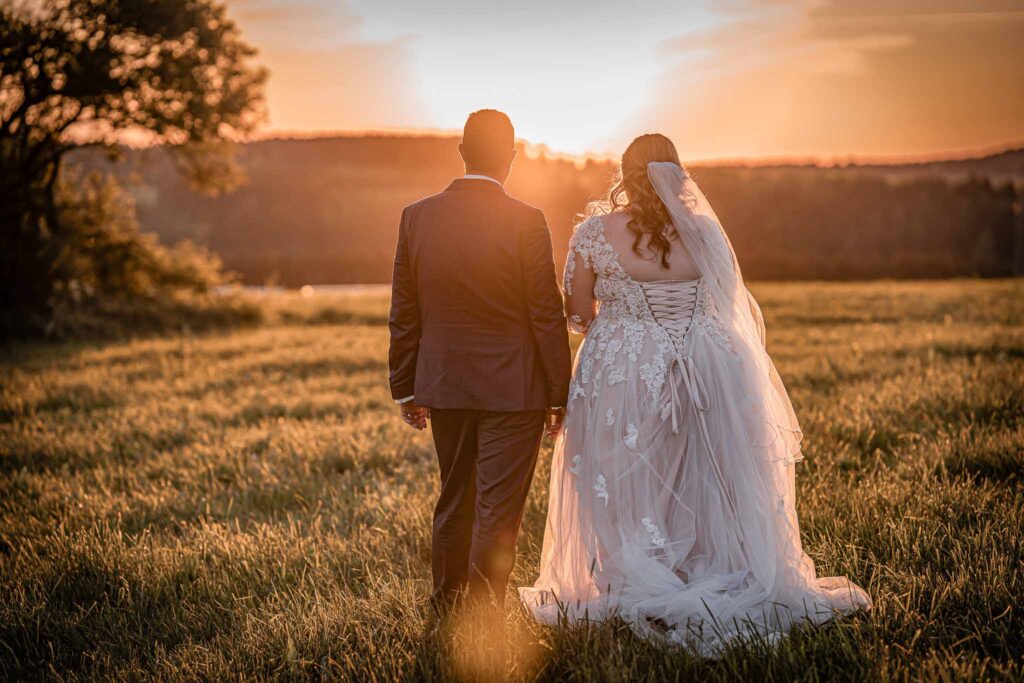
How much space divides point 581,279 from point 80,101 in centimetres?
1756

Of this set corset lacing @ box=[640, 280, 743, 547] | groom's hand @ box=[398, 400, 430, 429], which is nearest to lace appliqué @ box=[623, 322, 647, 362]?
corset lacing @ box=[640, 280, 743, 547]

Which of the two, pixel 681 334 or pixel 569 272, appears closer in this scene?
pixel 681 334

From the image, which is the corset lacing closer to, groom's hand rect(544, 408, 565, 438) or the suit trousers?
groom's hand rect(544, 408, 565, 438)

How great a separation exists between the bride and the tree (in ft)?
55.2

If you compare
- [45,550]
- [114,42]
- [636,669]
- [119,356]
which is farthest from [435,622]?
[114,42]

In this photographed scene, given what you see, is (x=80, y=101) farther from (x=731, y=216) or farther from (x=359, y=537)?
(x=731, y=216)

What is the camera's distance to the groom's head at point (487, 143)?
3.40 m

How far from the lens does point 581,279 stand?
3938 millimetres

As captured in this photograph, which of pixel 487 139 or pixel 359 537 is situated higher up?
pixel 487 139

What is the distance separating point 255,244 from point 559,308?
82640mm

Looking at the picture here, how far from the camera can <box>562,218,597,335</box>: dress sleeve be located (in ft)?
12.7

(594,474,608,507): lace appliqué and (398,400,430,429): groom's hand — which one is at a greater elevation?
(398,400,430,429): groom's hand

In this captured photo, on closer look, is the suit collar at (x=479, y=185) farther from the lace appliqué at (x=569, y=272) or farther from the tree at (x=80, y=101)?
the tree at (x=80, y=101)

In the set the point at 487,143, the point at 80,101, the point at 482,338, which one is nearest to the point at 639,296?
the point at 482,338
